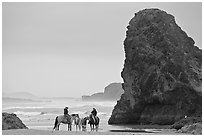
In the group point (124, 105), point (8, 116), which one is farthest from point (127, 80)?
point (8, 116)

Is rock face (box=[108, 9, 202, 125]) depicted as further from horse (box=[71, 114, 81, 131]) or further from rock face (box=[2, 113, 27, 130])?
horse (box=[71, 114, 81, 131])

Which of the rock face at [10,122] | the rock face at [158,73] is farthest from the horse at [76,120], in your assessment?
the rock face at [158,73]

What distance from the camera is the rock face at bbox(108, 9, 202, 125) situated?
204 ft

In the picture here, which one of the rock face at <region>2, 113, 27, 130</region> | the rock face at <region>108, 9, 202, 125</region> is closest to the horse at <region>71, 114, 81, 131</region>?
the rock face at <region>2, 113, 27, 130</region>

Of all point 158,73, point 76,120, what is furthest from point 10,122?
point 158,73

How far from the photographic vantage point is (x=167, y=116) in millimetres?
60688

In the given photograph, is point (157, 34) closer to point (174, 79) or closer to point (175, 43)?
point (175, 43)

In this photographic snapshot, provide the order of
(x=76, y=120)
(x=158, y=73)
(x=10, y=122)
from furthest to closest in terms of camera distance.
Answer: (x=158, y=73), (x=10, y=122), (x=76, y=120)

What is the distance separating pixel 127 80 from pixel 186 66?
9043 millimetres

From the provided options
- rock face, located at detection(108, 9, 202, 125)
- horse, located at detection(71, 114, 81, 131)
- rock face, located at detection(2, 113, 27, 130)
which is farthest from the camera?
rock face, located at detection(108, 9, 202, 125)

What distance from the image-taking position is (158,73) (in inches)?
2527

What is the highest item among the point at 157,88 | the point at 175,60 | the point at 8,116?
the point at 175,60

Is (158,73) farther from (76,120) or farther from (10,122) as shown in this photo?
(76,120)

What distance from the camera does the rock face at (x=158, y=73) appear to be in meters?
62.2
